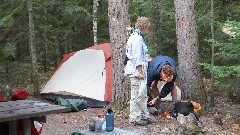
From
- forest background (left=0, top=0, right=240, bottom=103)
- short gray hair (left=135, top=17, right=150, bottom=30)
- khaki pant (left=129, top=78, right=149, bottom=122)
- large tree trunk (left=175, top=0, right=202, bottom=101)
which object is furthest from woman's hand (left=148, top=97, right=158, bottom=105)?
short gray hair (left=135, top=17, right=150, bottom=30)

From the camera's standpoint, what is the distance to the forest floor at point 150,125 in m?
6.34

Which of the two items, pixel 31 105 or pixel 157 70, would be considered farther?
pixel 157 70

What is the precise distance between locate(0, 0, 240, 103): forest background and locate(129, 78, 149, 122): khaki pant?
185cm

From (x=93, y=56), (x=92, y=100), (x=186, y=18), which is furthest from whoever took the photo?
(x=93, y=56)

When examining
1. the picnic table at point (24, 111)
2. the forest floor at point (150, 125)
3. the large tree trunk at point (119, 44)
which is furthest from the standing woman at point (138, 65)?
the picnic table at point (24, 111)

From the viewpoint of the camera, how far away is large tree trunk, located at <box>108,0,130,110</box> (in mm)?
7548

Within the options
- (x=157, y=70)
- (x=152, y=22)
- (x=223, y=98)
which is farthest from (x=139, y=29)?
(x=152, y=22)

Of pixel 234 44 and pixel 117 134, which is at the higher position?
pixel 234 44

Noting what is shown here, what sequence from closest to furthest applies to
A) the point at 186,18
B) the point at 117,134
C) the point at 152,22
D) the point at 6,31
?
1. the point at 117,134
2. the point at 186,18
3. the point at 6,31
4. the point at 152,22

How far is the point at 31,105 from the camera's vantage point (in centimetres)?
427

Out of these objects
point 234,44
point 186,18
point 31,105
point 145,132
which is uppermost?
point 186,18

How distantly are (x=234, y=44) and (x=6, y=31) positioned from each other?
6532mm

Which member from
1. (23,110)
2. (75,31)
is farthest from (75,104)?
(75,31)

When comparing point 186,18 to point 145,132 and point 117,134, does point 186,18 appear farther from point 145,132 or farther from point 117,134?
point 117,134
